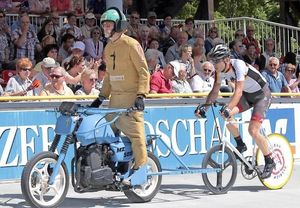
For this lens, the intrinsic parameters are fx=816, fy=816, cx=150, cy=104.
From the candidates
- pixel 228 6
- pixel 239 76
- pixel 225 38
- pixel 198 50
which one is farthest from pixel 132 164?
pixel 228 6

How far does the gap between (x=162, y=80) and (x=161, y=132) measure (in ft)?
4.36

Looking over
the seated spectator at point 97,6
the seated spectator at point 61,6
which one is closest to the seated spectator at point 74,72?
the seated spectator at point 61,6

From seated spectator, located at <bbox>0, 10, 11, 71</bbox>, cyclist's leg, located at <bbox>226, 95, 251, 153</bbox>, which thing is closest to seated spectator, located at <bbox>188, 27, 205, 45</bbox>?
seated spectator, located at <bbox>0, 10, 11, 71</bbox>

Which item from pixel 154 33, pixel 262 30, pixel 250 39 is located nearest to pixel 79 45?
pixel 154 33

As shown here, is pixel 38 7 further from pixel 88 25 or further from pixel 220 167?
pixel 220 167

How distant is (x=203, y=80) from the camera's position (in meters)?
14.9

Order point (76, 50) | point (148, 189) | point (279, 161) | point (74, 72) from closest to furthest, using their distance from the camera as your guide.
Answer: point (148, 189)
point (279, 161)
point (74, 72)
point (76, 50)

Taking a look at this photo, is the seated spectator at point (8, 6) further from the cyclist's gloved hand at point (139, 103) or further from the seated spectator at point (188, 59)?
the cyclist's gloved hand at point (139, 103)

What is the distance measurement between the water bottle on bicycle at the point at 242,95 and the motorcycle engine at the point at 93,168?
164cm

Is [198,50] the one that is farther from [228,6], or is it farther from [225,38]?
[228,6]

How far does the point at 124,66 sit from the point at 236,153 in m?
2.05

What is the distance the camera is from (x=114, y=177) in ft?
31.1

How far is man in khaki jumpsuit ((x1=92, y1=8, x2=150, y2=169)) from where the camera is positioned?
31.2ft

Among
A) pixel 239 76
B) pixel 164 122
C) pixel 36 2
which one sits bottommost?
pixel 164 122
